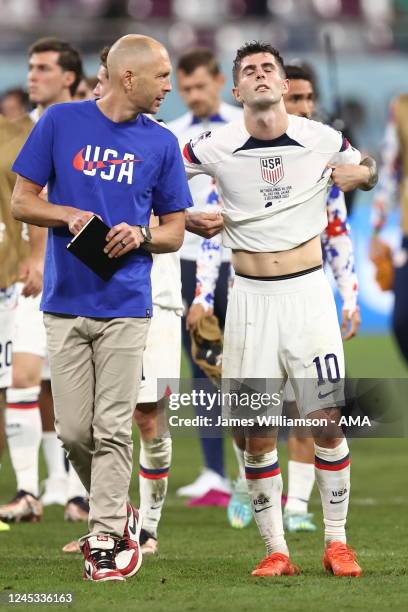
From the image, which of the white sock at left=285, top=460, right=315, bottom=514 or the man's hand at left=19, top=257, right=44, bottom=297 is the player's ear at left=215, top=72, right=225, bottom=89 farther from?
the white sock at left=285, top=460, right=315, bottom=514

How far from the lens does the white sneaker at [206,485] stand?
9.76m

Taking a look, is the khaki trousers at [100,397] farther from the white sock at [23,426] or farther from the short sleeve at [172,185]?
the white sock at [23,426]

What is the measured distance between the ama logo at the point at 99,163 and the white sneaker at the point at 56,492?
3.82 metres

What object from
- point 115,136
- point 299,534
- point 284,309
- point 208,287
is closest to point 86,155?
point 115,136

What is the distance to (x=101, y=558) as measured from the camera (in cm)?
609

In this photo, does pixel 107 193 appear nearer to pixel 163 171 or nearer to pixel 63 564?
pixel 163 171

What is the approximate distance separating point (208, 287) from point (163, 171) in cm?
139

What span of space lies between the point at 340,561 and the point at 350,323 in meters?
1.60

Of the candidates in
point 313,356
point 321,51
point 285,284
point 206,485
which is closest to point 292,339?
point 313,356

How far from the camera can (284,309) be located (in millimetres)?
6422

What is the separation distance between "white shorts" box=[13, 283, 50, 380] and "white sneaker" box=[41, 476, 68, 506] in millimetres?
1042

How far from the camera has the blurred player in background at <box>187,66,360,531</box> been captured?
7547 millimetres

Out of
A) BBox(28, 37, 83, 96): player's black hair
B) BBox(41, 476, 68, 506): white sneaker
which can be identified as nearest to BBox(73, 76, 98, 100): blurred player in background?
BBox(28, 37, 83, 96): player's black hair

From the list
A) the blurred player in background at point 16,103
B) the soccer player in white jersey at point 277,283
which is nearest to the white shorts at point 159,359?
the soccer player in white jersey at point 277,283
